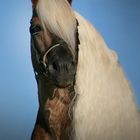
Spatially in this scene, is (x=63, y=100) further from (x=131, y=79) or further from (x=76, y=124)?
(x=131, y=79)

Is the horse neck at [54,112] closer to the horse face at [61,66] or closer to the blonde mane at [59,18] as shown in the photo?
the horse face at [61,66]

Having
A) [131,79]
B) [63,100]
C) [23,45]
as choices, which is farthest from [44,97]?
[131,79]

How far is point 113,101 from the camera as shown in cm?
91

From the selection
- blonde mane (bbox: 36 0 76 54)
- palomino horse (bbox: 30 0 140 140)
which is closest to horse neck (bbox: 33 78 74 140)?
palomino horse (bbox: 30 0 140 140)

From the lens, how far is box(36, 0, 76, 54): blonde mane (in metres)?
0.97

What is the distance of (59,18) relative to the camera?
974mm

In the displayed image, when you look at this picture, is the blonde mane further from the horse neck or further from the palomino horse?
the horse neck

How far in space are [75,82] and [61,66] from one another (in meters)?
0.06

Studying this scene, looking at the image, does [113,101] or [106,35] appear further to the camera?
[106,35]

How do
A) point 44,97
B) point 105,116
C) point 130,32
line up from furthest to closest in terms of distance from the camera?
point 130,32 < point 44,97 < point 105,116

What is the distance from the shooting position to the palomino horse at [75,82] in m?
0.90

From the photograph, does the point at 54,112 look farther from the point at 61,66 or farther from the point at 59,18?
the point at 59,18

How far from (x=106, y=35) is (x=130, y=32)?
0.29 feet

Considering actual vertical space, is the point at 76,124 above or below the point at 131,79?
below
